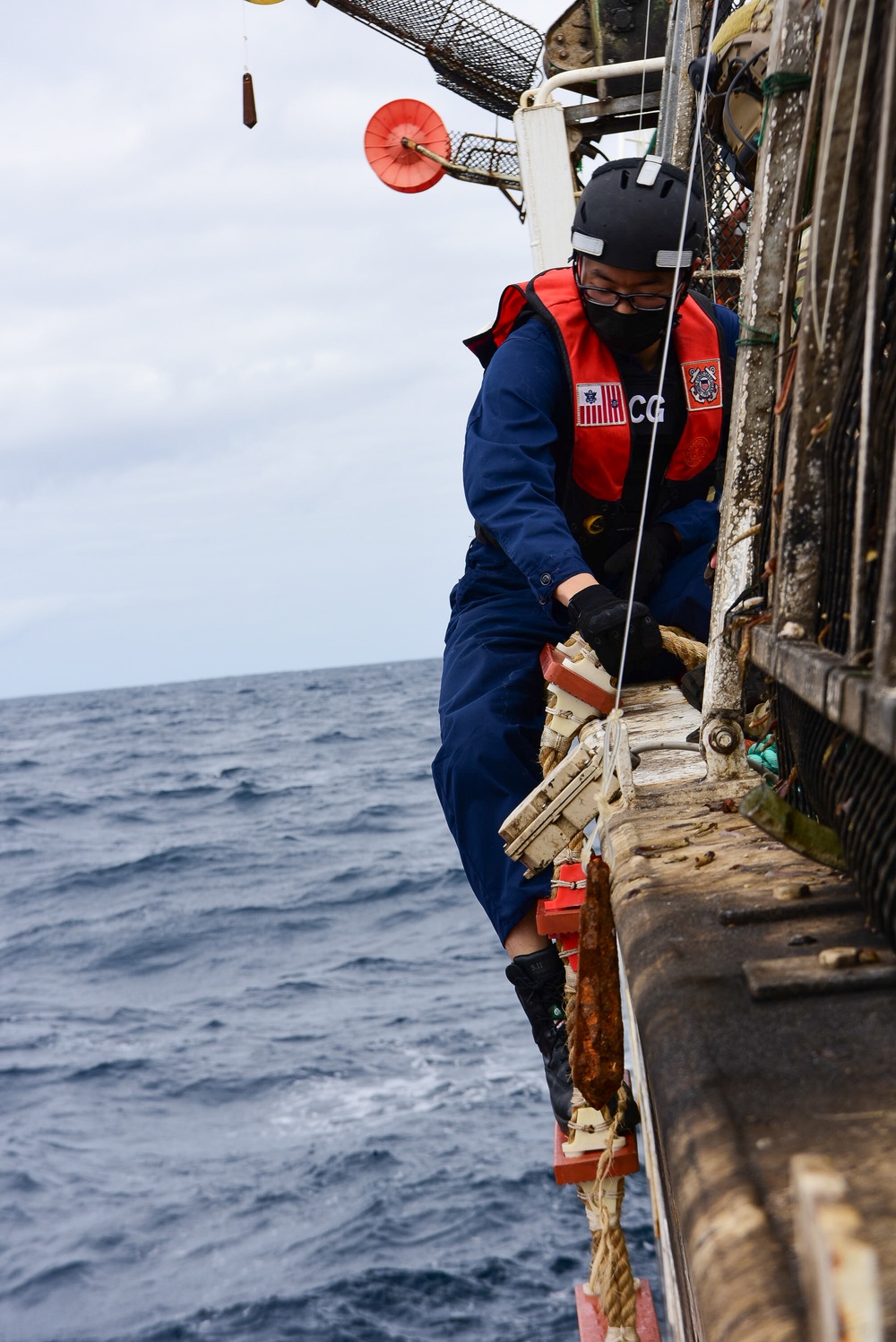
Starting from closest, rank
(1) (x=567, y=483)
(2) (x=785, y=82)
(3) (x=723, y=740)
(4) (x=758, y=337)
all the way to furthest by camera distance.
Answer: (2) (x=785, y=82)
(4) (x=758, y=337)
(3) (x=723, y=740)
(1) (x=567, y=483)

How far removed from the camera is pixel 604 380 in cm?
370

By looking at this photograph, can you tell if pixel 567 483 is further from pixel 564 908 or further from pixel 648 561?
pixel 564 908

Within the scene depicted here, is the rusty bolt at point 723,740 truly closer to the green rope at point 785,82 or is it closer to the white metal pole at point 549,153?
the green rope at point 785,82

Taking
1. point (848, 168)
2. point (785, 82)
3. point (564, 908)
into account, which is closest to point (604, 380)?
point (564, 908)

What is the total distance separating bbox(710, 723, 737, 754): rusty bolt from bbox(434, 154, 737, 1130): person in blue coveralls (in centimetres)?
78

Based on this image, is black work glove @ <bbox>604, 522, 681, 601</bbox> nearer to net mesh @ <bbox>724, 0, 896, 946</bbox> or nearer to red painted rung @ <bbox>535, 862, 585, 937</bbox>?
red painted rung @ <bbox>535, 862, 585, 937</bbox>

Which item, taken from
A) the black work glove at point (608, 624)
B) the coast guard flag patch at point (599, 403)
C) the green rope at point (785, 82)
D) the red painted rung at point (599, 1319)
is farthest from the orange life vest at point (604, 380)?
the red painted rung at point (599, 1319)

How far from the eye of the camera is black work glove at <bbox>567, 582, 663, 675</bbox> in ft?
10.2

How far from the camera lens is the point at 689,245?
3.55 m

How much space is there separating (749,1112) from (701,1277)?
20 cm

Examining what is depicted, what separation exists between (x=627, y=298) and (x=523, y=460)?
0.58 meters

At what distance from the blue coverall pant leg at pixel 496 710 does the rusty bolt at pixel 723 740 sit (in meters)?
1.15

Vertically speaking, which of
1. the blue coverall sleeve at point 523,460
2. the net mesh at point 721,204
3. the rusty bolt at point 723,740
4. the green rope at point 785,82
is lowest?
the rusty bolt at point 723,740

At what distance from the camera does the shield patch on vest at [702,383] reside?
3842 mm
